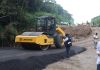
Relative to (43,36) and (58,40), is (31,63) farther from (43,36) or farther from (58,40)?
(58,40)

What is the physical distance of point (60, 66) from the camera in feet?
54.7

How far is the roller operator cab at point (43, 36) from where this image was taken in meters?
22.6

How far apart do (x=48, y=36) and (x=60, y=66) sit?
7.68 meters

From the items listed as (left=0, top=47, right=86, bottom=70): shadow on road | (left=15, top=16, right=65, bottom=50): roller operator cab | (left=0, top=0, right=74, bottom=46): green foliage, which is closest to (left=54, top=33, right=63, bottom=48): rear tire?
(left=15, top=16, right=65, bottom=50): roller operator cab

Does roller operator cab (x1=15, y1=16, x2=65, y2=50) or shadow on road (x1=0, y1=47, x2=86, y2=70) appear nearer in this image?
shadow on road (x1=0, y1=47, x2=86, y2=70)

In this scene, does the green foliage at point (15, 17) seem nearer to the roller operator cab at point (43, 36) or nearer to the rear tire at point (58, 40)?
the roller operator cab at point (43, 36)

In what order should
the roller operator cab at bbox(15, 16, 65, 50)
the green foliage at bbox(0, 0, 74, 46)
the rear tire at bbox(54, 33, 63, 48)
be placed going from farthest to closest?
the green foliage at bbox(0, 0, 74, 46) < the rear tire at bbox(54, 33, 63, 48) < the roller operator cab at bbox(15, 16, 65, 50)

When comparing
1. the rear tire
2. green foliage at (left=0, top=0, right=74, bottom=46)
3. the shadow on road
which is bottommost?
the shadow on road

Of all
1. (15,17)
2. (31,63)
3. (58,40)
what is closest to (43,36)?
(58,40)

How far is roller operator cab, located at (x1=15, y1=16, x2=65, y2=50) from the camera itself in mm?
22562

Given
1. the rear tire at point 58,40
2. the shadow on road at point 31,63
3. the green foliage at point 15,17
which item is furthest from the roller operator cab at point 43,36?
the green foliage at point 15,17

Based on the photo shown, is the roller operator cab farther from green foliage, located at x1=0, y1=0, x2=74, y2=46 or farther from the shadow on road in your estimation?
green foliage, located at x1=0, y1=0, x2=74, y2=46

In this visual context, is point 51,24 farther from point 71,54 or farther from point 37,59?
point 37,59

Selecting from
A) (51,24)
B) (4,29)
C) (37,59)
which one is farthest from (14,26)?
(37,59)
